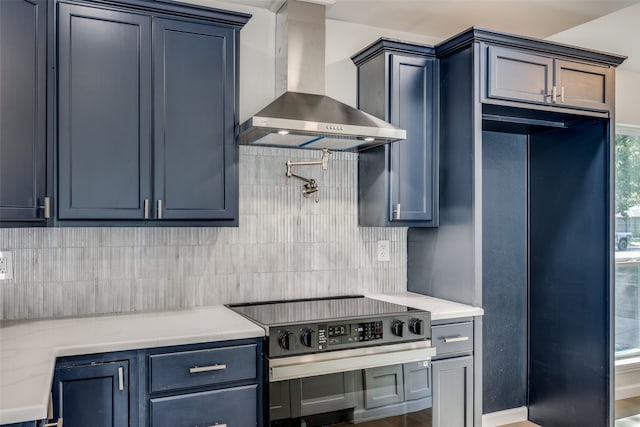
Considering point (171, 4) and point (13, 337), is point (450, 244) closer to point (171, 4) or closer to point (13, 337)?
point (171, 4)

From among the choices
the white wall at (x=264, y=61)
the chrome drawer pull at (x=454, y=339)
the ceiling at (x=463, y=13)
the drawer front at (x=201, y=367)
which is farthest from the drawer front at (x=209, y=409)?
the ceiling at (x=463, y=13)

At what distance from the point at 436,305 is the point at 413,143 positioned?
3.08ft

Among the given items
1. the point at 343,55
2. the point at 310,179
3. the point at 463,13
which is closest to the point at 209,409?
the point at 310,179

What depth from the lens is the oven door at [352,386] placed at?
234cm

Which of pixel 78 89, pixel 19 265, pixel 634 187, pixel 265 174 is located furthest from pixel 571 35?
pixel 19 265

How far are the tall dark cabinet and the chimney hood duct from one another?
565 mm

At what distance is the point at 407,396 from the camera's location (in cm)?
264

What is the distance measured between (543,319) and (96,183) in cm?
296

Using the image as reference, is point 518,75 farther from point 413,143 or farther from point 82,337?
point 82,337

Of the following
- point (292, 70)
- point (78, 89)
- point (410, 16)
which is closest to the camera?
point (78, 89)

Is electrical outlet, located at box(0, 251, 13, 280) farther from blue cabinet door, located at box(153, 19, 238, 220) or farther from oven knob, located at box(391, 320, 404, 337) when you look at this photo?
oven knob, located at box(391, 320, 404, 337)

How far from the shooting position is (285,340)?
7.69ft

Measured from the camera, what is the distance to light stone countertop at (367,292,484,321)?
278 centimetres

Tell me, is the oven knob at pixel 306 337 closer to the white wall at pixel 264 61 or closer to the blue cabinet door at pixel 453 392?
the blue cabinet door at pixel 453 392
